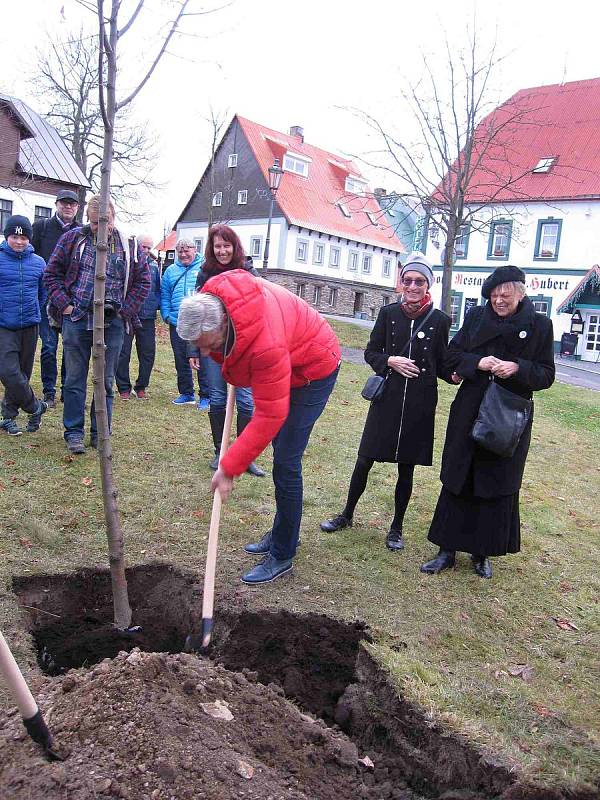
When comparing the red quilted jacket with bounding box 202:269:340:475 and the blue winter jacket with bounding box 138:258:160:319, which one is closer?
the red quilted jacket with bounding box 202:269:340:475

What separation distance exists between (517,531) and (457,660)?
123 cm

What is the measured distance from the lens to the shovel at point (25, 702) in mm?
2037

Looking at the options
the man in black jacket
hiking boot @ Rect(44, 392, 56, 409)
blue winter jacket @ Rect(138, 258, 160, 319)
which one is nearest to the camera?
the man in black jacket

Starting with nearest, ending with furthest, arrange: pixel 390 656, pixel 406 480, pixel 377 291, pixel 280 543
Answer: pixel 390 656, pixel 280 543, pixel 406 480, pixel 377 291

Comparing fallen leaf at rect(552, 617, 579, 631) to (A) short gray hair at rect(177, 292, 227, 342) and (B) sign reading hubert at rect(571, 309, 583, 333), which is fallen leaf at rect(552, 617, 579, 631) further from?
(B) sign reading hubert at rect(571, 309, 583, 333)

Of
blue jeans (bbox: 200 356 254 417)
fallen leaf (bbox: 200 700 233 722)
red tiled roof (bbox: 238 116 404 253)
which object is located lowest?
fallen leaf (bbox: 200 700 233 722)

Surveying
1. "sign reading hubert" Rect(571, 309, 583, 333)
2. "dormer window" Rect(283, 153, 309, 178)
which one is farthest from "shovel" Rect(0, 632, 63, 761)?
"dormer window" Rect(283, 153, 309, 178)

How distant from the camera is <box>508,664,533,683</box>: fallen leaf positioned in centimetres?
329

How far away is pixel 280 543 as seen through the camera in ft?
13.2

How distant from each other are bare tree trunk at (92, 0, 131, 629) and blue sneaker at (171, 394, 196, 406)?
5.07m

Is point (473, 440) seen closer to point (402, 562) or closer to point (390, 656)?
point (402, 562)

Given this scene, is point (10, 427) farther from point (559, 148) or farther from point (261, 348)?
point (559, 148)

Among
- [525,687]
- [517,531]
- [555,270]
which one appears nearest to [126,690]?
[525,687]

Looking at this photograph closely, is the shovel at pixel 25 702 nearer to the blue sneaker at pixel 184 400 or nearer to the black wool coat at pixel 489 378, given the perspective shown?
the black wool coat at pixel 489 378
